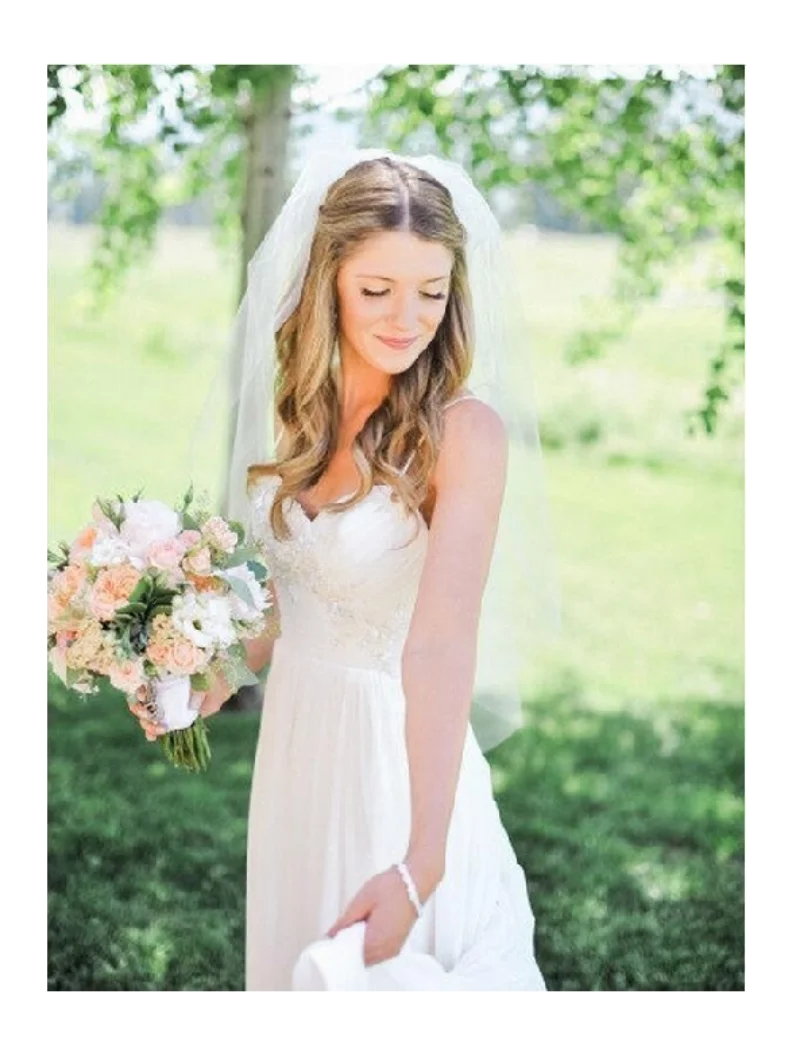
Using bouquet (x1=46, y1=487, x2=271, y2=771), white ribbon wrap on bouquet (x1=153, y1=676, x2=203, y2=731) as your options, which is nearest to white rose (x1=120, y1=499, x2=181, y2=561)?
bouquet (x1=46, y1=487, x2=271, y2=771)

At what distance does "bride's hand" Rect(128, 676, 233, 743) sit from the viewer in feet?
9.06

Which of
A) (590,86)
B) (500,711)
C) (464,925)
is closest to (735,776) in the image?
(590,86)

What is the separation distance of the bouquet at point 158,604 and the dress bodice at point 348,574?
0.09m

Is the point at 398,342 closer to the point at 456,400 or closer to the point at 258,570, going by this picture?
the point at 456,400

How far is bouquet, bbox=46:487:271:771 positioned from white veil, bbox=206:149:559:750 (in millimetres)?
315

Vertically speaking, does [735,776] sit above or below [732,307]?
below

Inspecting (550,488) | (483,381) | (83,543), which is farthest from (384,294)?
(550,488)

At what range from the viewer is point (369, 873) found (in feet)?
9.41

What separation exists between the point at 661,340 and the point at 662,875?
6.29m

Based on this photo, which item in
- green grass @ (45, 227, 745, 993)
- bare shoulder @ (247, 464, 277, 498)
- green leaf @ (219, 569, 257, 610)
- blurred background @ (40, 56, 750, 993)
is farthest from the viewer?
green grass @ (45, 227, 745, 993)

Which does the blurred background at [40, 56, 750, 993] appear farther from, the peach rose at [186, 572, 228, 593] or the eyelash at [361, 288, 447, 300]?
the peach rose at [186, 572, 228, 593]

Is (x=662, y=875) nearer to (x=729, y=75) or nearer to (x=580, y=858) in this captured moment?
(x=580, y=858)

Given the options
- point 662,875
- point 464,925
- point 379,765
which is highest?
point 379,765

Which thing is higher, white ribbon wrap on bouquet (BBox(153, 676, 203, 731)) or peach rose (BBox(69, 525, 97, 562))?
peach rose (BBox(69, 525, 97, 562))
